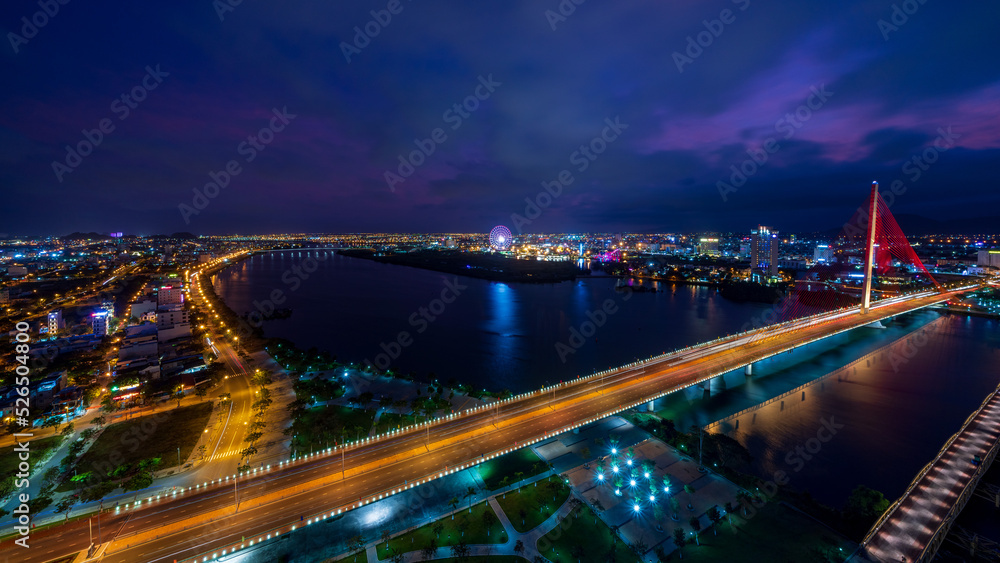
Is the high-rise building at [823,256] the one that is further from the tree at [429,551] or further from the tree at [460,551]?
the tree at [429,551]

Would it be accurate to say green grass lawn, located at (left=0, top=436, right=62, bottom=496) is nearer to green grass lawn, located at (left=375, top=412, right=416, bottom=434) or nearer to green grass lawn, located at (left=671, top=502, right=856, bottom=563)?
green grass lawn, located at (left=375, top=412, right=416, bottom=434)

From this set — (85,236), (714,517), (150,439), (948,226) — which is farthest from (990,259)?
(85,236)

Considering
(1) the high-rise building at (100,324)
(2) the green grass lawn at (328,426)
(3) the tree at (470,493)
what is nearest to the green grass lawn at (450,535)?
(3) the tree at (470,493)

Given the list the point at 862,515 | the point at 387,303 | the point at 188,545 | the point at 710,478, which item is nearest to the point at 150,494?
the point at 188,545

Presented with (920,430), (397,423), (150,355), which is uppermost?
(150,355)

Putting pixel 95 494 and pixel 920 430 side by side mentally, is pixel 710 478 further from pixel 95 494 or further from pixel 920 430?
pixel 95 494

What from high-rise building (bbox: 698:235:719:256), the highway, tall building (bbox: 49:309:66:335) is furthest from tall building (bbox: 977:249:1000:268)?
tall building (bbox: 49:309:66:335)
